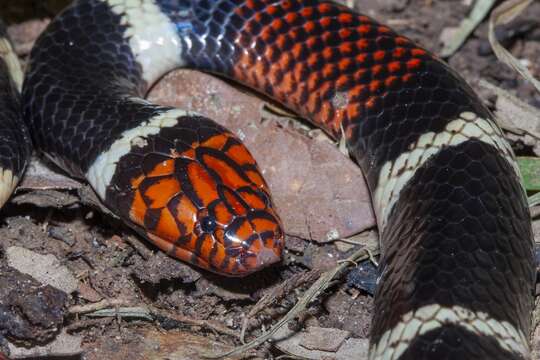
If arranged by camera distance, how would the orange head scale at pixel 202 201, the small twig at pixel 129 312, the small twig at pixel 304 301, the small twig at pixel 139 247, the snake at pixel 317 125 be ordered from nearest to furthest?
the snake at pixel 317 125 → the small twig at pixel 304 301 → the orange head scale at pixel 202 201 → the small twig at pixel 129 312 → the small twig at pixel 139 247

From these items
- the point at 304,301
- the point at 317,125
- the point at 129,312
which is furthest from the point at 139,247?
the point at 317,125

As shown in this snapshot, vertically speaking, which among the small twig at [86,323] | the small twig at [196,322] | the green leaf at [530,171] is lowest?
the small twig at [86,323]

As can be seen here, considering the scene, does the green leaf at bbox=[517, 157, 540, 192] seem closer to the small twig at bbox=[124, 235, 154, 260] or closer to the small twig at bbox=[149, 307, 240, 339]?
the small twig at bbox=[149, 307, 240, 339]

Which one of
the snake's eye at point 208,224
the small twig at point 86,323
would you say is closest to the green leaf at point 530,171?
the snake's eye at point 208,224

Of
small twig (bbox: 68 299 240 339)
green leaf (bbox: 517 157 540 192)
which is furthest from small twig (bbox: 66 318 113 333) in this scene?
green leaf (bbox: 517 157 540 192)

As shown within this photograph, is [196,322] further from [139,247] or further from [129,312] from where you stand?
[139,247]

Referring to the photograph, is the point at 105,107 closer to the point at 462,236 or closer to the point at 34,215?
the point at 34,215

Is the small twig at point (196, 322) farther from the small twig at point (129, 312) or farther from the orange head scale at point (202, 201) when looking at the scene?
the orange head scale at point (202, 201)
